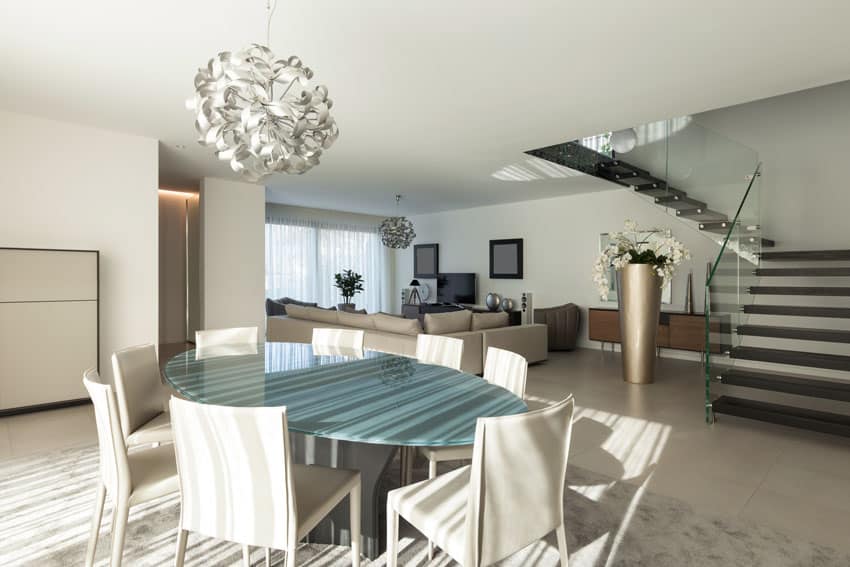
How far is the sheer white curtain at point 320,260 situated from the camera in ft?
30.3

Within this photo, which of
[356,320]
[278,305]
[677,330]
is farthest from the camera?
[278,305]

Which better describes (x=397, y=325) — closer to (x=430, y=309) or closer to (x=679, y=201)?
(x=679, y=201)

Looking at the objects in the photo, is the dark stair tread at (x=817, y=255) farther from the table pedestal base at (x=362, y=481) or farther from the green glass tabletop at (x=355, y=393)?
the table pedestal base at (x=362, y=481)

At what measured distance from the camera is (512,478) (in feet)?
4.44

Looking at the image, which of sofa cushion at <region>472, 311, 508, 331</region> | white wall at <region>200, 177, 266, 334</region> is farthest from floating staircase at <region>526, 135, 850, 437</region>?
white wall at <region>200, 177, 266, 334</region>

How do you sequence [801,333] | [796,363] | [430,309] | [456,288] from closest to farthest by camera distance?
[796,363] < [801,333] < [430,309] < [456,288]

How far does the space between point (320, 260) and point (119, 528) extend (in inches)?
332

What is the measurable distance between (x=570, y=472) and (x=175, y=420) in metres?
2.38

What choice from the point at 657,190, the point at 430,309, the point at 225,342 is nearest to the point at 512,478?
the point at 225,342

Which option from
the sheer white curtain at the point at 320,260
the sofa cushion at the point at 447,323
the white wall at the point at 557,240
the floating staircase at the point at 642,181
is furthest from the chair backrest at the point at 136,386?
the white wall at the point at 557,240

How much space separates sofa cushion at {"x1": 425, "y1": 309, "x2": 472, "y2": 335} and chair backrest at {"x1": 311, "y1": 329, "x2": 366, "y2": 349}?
66.0 inches

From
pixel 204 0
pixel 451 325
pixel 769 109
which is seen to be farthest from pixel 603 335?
pixel 204 0

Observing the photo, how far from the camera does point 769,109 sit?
620 centimetres

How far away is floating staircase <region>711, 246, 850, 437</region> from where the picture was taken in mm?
3537
